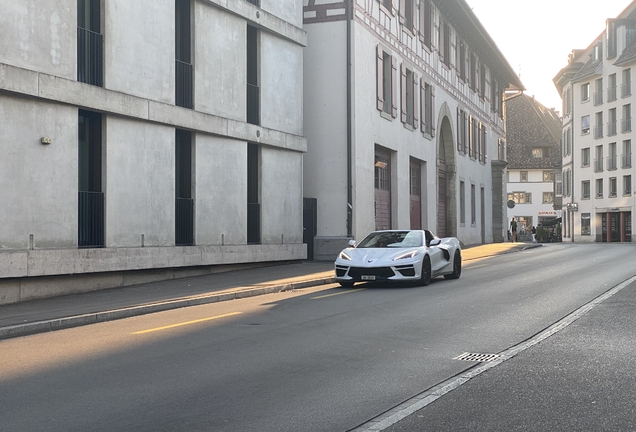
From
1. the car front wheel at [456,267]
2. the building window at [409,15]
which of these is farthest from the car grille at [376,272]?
the building window at [409,15]

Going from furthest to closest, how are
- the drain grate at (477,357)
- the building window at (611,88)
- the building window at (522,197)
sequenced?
the building window at (522,197)
the building window at (611,88)
the drain grate at (477,357)

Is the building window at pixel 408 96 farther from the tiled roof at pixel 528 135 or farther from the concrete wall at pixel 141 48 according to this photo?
the tiled roof at pixel 528 135

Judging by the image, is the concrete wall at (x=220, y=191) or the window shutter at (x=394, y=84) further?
the window shutter at (x=394, y=84)

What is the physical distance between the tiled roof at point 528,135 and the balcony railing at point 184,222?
7622 centimetres

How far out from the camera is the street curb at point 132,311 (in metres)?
10.4

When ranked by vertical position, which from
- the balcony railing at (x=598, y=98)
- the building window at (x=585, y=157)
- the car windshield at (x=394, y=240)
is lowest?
the car windshield at (x=394, y=240)

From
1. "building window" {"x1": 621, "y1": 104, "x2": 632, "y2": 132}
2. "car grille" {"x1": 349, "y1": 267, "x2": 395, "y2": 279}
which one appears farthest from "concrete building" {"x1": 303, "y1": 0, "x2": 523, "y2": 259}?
"building window" {"x1": 621, "y1": 104, "x2": 632, "y2": 132}

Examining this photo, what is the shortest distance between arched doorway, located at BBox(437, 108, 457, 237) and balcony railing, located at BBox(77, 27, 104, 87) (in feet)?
82.6

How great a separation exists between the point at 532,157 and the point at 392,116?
66511 millimetres

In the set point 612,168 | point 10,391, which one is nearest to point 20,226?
point 10,391

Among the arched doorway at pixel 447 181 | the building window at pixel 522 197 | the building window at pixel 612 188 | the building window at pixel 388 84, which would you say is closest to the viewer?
the building window at pixel 388 84

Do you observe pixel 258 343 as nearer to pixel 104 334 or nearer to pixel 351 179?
pixel 104 334

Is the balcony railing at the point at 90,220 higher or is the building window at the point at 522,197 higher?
the building window at the point at 522,197

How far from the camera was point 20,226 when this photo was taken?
45.9 feet
